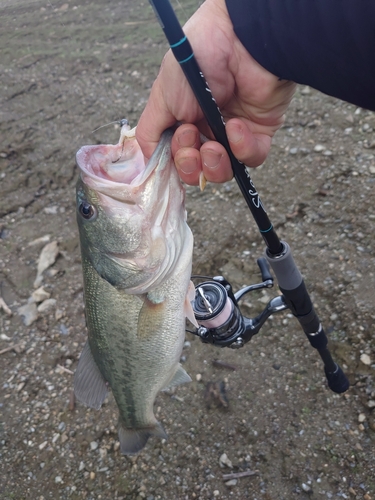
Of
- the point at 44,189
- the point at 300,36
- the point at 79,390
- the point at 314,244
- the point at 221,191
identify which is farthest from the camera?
the point at 44,189

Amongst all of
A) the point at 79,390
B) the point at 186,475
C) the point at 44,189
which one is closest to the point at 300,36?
the point at 79,390

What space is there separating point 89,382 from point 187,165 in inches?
45.7

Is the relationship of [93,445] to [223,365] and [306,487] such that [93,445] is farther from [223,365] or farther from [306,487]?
[306,487]

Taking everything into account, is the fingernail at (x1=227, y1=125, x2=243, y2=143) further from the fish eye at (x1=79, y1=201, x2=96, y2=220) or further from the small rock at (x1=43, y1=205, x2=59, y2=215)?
the small rock at (x1=43, y1=205, x2=59, y2=215)

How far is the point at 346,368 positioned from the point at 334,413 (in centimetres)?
30

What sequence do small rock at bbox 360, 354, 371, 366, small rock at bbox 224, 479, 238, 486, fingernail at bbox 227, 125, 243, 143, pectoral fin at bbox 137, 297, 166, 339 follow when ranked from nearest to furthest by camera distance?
fingernail at bbox 227, 125, 243, 143
pectoral fin at bbox 137, 297, 166, 339
small rock at bbox 224, 479, 238, 486
small rock at bbox 360, 354, 371, 366

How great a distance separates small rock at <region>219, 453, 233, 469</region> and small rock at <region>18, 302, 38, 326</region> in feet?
6.36

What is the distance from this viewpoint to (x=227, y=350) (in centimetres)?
321

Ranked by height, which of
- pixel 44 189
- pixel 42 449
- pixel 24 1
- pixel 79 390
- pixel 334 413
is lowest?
pixel 334 413

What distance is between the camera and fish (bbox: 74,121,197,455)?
5.40 feet

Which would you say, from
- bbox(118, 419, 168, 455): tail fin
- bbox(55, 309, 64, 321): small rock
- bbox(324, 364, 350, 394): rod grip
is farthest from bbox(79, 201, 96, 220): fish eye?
bbox(55, 309, 64, 321): small rock

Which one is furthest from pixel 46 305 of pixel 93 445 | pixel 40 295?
pixel 93 445

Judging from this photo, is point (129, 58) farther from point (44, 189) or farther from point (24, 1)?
point (44, 189)

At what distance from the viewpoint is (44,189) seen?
4.74 meters
